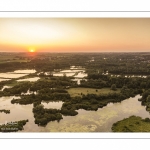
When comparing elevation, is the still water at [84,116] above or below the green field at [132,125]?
above

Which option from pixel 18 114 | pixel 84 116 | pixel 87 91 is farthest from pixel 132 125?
pixel 18 114

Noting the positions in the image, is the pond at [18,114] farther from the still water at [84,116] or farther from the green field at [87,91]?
the green field at [87,91]

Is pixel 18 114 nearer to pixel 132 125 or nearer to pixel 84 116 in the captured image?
pixel 84 116

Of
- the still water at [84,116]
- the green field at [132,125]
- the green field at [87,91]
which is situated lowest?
the green field at [132,125]

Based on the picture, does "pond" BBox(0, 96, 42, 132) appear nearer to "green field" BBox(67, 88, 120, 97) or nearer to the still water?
the still water

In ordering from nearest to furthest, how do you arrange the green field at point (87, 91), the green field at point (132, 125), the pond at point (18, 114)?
→ 1. the green field at point (132, 125)
2. the pond at point (18, 114)
3. the green field at point (87, 91)
